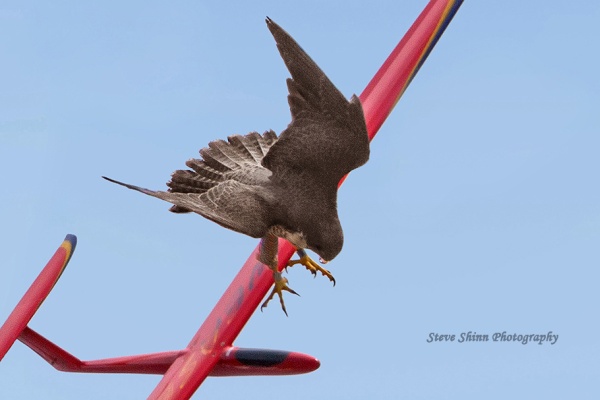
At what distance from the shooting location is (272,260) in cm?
1141

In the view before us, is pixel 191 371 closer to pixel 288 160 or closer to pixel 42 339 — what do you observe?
pixel 42 339

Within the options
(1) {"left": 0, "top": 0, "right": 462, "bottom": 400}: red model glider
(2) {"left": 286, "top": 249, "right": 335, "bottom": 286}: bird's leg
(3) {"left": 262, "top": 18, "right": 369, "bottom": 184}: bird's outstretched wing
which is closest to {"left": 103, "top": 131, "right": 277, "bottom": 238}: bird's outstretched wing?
(3) {"left": 262, "top": 18, "right": 369, "bottom": 184}: bird's outstretched wing

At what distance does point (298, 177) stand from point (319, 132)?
0.45 m

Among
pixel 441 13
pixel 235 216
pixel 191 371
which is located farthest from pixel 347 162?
pixel 441 13

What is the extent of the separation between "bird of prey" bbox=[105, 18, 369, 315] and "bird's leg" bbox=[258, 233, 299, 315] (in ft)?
1.38

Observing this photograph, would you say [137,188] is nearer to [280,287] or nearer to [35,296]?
[280,287]

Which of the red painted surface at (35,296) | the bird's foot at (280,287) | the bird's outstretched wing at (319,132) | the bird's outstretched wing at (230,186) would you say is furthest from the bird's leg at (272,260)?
the red painted surface at (35,296)

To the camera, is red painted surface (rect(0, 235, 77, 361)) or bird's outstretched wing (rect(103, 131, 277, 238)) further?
red painted surface (rect(0, 235, 77, 361))

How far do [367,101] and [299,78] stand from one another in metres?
4.21

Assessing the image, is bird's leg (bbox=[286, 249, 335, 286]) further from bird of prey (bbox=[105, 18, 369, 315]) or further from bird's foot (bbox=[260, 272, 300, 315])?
bird of prey (bbox=[105, 18, 369, 315])

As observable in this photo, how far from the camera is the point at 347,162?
34.4 ft

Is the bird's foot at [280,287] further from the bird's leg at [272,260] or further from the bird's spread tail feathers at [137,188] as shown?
the bird's spread tail feathers at [137,188]

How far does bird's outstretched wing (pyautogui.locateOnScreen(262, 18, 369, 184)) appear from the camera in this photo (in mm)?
10242

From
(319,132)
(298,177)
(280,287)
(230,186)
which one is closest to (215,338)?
(280,287)
